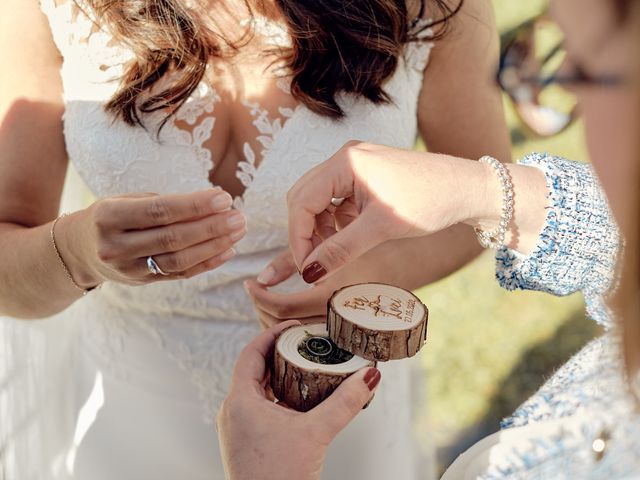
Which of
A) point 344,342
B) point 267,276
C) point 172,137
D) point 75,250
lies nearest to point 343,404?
point 344,342

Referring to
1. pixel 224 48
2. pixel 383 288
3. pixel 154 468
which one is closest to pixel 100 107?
pixel 224 48

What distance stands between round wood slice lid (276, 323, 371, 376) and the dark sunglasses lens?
0.52 metres

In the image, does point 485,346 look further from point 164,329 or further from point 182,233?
point 182,233

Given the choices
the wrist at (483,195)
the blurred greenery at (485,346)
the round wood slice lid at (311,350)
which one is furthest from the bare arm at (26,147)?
the blurred greenery at (485,346)

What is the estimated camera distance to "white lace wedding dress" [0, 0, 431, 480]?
153cm

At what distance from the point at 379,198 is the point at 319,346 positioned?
0.30m

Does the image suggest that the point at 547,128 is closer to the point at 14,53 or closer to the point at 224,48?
the point at 224,48

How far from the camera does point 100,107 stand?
1522mm

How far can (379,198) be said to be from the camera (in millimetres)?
1207

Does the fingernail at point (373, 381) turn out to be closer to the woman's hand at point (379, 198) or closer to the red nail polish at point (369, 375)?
the red nail polish at point (369, 375)

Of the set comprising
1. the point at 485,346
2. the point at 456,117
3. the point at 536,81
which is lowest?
the point at 485,346

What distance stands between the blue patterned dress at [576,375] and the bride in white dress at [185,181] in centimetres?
39

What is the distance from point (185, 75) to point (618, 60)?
1.07 m

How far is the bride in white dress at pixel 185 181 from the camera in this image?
1.50m
